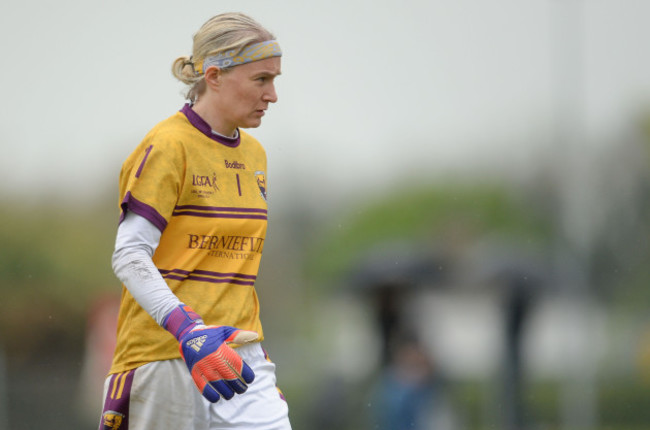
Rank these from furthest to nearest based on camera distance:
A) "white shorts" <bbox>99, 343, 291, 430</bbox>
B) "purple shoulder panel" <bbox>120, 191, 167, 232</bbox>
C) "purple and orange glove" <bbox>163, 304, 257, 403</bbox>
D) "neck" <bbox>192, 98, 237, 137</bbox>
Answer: "neck" <bbox>192, 98, 237, 137</bbox> < "white shorts" <bbox>99, 343, 291, 430</bbox> < "purple shoulder panel" <bbox>120, 191, 167, 232</bbox> < "purple and orange glove" <bbox>163, 304, 257, 403</bbox>

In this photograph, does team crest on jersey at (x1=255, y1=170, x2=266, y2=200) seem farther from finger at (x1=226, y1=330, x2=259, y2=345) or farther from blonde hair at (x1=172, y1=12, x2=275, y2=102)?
finger at (x1=226, y1=330, x2=259, y2=345)

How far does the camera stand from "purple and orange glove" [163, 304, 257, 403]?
2.15 m

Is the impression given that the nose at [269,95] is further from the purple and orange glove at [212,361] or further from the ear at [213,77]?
the purple and orange glove at [212,361]

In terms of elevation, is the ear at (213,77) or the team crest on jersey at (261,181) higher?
the ear at (213,77)

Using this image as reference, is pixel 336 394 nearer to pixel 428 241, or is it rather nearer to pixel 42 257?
pixel 428 241

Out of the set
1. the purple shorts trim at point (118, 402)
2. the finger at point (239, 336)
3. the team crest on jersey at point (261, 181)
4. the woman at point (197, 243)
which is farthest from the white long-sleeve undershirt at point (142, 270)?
the team crest on jersey at point (261, 181)

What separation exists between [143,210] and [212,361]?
15.7 inches

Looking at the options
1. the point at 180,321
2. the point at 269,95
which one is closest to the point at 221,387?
the point at 180,321

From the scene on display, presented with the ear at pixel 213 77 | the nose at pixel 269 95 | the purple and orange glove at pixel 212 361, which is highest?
the ear at pixel 213 77

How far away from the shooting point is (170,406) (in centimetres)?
241

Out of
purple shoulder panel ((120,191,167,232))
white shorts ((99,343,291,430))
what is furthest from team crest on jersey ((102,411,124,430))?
purple shoulder panel ((120,191,167,232))

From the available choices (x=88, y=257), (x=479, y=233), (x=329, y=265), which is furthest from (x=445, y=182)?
(x=88, y=257)

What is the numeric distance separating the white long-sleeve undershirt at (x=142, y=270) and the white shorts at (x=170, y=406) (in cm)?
22

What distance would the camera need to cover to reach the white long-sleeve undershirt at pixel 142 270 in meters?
2.24
